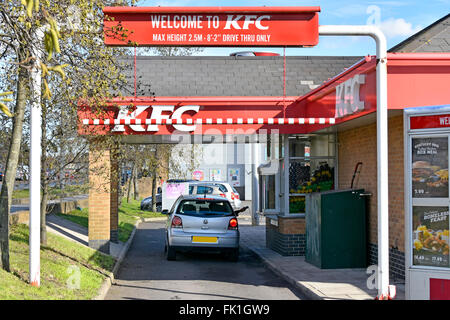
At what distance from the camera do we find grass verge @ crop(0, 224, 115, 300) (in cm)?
827

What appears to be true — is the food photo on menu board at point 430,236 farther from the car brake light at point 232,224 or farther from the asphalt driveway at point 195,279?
the car brake light at point 232,224

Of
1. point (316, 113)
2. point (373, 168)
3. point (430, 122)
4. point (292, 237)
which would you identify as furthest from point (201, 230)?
point (430, 122)

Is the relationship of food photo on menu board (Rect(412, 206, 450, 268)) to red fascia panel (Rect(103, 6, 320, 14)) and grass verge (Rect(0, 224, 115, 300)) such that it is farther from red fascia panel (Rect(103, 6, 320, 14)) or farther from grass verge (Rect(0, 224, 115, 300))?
grass verge (Rect(0, 224, 115, 300))

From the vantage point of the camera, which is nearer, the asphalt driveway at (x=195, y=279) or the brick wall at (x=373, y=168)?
the asphalt driveway at (x=195, y=279)

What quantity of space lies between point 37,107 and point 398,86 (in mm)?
5582

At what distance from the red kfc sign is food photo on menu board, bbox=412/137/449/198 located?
6.77 feet

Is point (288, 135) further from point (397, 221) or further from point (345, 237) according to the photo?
point (397, 221)

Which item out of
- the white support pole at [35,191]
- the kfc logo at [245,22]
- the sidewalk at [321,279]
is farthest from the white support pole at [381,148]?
the white support pole at [35,191]

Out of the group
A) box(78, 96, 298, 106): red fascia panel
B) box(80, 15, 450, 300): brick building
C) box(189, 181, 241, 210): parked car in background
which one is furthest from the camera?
box(189, 181, 241, 210): parked car in background

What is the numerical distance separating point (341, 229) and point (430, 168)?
4.69 metres

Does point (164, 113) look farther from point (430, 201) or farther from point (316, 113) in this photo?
point (430, 201)

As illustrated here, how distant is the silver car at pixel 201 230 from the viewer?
47.3 feet

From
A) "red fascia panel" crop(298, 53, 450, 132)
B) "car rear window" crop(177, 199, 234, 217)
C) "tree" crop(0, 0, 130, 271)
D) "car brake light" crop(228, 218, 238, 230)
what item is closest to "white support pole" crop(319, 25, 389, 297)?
"red fascia panel" crop(298, 53, 450, 132)

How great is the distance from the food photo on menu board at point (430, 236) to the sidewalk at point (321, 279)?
1.23m
